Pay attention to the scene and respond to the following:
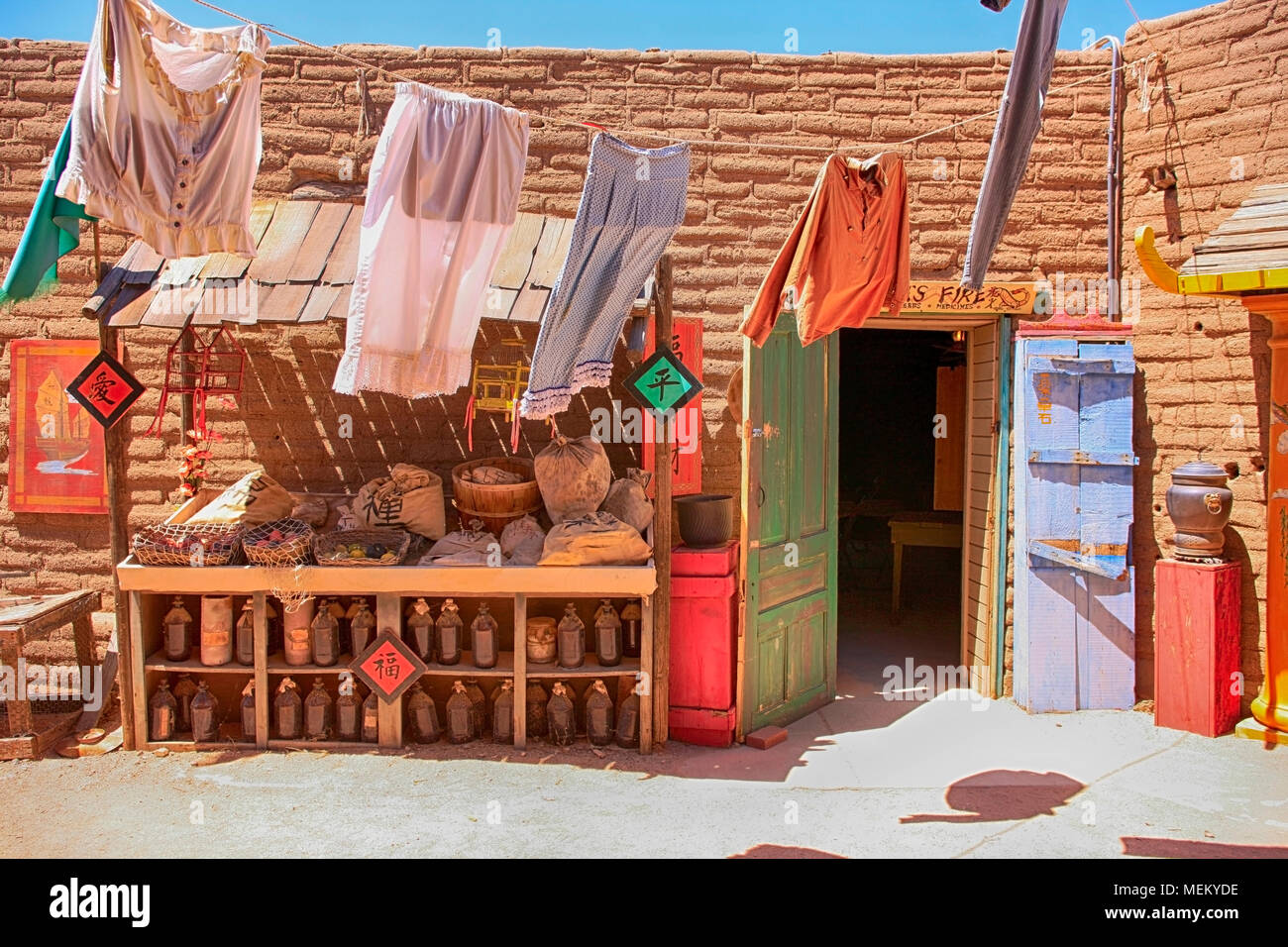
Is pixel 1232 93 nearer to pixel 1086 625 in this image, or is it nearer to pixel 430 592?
pixel 1086 625

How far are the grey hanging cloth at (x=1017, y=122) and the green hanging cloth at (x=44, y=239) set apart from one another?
458 centimetres

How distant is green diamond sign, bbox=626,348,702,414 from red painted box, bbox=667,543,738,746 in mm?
1010

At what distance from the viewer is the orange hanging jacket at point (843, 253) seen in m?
5.45

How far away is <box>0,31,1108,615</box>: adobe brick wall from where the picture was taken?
284 inches

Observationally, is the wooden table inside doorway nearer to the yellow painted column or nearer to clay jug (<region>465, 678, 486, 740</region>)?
the yellow painted column

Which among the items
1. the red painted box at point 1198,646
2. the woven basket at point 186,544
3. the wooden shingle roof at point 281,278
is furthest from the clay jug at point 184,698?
the red painted box at point 1198,646

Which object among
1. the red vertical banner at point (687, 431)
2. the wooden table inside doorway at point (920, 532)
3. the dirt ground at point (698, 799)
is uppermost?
the red vertical banner at point (687, 431)

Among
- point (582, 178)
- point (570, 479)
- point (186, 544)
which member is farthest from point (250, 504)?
point (582, 178)

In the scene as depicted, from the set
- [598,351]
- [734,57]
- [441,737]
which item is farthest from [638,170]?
[441,737]

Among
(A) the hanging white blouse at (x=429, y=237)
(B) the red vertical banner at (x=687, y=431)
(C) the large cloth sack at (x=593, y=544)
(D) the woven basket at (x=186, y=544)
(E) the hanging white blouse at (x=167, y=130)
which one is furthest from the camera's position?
(B) the red vertical banner at (x=687, y=431)

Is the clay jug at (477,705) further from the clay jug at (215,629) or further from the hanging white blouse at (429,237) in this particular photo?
the hanging white blouse at (429,237)

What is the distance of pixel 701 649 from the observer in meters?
6.43

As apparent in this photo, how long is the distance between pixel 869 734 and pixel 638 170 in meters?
4.03

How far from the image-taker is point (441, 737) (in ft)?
21.2
